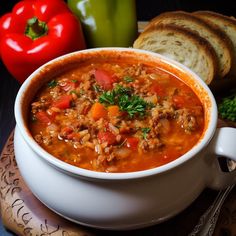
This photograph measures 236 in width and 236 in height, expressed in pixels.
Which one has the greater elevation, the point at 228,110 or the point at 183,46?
the point at 183,46

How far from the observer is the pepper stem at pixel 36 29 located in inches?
116

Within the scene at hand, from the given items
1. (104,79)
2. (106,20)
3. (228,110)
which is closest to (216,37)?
(228,110)

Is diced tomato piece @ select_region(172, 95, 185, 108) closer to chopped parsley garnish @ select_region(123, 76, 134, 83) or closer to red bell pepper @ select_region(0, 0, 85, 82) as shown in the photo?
chopped parsley garnish @ select_region(123, 76, 134, 83)

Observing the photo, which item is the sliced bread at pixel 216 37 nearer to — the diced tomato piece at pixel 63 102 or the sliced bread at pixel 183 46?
the sliced bread at pixel 183 46

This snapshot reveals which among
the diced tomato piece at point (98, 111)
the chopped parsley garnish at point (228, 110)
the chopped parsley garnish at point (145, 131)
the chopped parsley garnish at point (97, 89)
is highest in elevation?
the diced tomato piece at point (98, 111)

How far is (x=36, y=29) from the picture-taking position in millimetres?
2984

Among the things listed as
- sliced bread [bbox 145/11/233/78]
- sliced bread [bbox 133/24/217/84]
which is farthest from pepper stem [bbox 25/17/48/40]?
sliced bread [bbox 145/11/233/78]

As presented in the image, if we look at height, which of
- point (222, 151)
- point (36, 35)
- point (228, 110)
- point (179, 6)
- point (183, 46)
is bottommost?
point (179, 6)

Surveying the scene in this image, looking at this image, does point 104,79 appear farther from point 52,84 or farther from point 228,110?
point 228,110

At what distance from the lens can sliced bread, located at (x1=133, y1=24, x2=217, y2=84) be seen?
9.41ft

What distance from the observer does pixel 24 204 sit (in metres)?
2.06

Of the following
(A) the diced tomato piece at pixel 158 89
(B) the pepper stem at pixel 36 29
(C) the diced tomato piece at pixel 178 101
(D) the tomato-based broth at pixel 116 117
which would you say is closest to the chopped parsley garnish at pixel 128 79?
(D) the tomato-based broth at pixel 116 117

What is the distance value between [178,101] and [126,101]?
0.28 metres

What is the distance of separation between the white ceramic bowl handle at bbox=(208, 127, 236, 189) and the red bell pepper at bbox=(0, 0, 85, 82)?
1431mm
